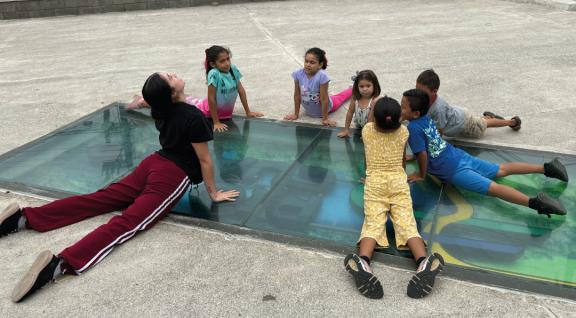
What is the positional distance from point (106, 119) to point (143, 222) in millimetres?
2495

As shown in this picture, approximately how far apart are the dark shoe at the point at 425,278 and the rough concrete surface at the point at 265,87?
0.05 m

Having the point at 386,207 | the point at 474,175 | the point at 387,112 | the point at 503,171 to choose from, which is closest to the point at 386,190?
the point at 386,207

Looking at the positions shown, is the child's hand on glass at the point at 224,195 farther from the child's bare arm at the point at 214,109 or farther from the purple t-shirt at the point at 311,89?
the purple t-shirt at the point at 311,89

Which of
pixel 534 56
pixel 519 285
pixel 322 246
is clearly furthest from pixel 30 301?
pixel 534 56

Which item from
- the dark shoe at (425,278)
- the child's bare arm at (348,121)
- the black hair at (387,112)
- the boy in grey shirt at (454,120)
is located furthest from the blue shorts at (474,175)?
the child's bare arm at (348,121)

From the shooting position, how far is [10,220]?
3012mm

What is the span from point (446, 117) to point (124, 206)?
2.71 meters

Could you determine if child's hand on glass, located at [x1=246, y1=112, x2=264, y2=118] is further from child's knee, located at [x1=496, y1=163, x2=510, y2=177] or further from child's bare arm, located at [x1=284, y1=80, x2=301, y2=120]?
child's knee, located at [x1=496, y1=163, x2=510, y2=177]

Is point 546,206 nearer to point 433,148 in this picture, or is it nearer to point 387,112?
point 433,148

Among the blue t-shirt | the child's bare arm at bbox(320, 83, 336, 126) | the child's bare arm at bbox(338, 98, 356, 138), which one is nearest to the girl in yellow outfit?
the blue t-shirt

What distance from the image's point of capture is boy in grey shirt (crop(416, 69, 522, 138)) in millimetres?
3925

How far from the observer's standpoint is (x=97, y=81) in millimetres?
→ 6539

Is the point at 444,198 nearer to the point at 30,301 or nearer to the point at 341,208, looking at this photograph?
the point at 341,208

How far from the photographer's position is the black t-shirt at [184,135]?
10.4ft
